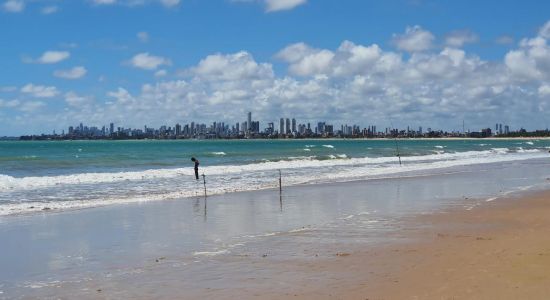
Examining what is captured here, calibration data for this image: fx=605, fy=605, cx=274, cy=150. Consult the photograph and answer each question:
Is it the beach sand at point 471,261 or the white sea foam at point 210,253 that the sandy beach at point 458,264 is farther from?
the white sea foam at point 210,253

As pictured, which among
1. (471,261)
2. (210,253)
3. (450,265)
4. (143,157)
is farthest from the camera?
(143,157)

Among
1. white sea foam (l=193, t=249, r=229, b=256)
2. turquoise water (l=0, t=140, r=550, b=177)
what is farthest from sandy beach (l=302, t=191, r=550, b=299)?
turquoise water (l=0, t=140, r=550, b=177)

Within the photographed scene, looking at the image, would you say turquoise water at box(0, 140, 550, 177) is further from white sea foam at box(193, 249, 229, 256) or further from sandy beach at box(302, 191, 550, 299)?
sandy beach at box(302, 191, 550, 299)

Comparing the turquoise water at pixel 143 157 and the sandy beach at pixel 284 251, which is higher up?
the sandy beach at pixel 284 251

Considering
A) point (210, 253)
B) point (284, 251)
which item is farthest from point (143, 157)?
point (284, 251)

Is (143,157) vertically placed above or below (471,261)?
below

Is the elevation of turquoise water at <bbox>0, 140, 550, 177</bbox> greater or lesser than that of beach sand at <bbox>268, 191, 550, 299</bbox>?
lesser

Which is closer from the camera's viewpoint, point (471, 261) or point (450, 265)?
point (450, 265)

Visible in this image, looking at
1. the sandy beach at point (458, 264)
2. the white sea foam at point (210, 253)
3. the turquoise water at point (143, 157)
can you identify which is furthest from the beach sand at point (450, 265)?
the turquoise water at point (143, 157)

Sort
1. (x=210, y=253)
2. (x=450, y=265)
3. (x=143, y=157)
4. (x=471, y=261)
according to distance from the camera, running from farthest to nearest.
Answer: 1. (x=143, y=157)
2. (x=210, y=253)
3. (x=471, y=261)
4. (x=450, y=265)

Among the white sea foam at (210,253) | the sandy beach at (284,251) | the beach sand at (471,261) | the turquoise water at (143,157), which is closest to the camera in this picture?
the beach sand at (471,261)

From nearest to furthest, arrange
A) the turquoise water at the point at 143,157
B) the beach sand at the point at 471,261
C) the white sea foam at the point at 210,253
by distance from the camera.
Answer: the beach sand at the point at 471,261 < the white sea foam at the point at 210,253 < the turquoise water at the point at 143,157

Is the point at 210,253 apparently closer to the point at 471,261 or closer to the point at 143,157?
the point at 471,261

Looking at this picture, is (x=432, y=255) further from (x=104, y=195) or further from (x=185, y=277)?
(x=104, y=195)
